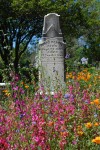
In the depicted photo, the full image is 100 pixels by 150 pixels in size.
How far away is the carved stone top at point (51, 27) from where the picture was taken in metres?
11.1

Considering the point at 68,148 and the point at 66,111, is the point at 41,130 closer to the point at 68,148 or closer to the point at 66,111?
the point at 68,148

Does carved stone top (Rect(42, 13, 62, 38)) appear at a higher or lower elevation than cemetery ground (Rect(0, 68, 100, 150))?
higher

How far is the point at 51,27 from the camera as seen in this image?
36.9 feet

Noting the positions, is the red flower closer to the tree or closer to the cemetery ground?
the cemetery ground

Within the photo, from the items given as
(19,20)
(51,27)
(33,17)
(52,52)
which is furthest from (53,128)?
(19,20)

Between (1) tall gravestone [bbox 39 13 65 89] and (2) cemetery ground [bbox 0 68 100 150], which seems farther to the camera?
(1) tall gravestone [bbox 39 13 65 89]

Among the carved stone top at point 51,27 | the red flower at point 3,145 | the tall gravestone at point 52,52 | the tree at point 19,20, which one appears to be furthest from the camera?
the tree at point 19,20

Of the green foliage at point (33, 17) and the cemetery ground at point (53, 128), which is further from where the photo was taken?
the green foliage at point (33, 17)

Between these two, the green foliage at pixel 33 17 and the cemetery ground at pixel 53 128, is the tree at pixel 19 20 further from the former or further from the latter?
the cemetery ground at pixel 53 128

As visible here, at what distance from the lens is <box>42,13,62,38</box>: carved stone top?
36.4 feet

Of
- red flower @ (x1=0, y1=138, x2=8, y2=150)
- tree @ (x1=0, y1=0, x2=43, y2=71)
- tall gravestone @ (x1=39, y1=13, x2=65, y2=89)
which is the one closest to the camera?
red flower @ (x1=0, y1=138, x2=8, y2=150)

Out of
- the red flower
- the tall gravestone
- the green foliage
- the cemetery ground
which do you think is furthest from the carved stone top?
the green foliage

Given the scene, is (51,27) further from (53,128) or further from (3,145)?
(3,145)

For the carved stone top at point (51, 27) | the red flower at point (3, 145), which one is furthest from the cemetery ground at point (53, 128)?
the carved stone top at point (51, 27)
